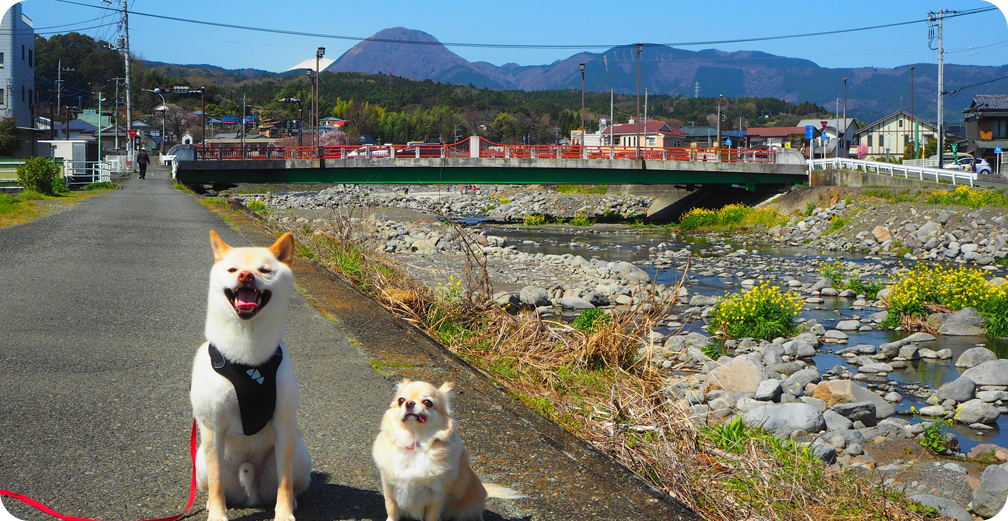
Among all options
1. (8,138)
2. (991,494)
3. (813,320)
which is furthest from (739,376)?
(8,138)

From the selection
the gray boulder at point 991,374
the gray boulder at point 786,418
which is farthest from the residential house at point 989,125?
the gray boulder at point 786,418

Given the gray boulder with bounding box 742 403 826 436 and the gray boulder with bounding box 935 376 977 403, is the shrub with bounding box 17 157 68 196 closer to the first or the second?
the gray boulder with bounding box 742 403 826 436

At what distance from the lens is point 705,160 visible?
37.7 m

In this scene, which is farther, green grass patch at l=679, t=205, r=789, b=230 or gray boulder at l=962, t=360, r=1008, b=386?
green grass patch at l=679, t=205, r=789, b=230

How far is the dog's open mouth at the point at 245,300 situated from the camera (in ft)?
9.51

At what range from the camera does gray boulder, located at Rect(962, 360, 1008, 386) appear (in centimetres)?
934

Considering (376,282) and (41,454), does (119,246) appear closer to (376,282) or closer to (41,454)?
(376,282)

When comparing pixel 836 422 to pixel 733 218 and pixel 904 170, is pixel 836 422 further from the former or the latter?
pixel 904 170

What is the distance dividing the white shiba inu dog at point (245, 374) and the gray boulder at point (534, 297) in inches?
439

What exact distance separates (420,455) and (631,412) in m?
2.33

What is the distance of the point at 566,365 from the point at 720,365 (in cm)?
365

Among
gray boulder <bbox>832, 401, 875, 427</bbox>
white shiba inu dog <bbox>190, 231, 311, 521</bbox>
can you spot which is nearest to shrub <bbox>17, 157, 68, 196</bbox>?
gray boulder <bbox>832, 401, 875, 427</bbox>

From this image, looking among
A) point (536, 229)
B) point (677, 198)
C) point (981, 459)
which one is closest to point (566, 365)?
point (981, 459)

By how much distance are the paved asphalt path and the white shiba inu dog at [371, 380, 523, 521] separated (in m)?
0.47
